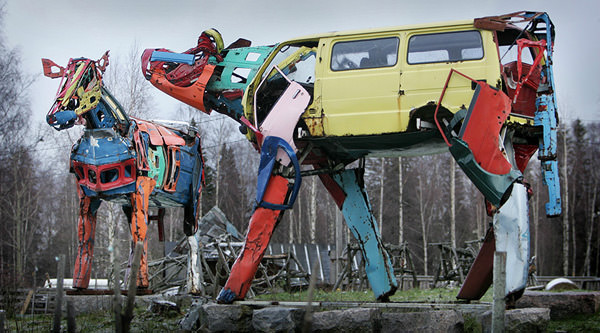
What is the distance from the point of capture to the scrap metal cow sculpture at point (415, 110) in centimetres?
632

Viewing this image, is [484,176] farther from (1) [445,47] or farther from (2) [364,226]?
(2) [364,226]

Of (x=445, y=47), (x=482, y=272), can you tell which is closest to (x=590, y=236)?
(x=482, y=272)

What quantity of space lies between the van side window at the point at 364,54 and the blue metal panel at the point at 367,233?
1.74 metres

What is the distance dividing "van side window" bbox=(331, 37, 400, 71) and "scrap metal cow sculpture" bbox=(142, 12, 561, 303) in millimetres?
13

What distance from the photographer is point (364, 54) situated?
23.1 ft

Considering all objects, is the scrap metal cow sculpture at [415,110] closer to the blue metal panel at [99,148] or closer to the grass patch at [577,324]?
the grass patch at [577,324]

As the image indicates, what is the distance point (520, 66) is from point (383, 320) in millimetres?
3125

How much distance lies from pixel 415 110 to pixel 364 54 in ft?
3.26

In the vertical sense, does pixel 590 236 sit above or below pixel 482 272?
below

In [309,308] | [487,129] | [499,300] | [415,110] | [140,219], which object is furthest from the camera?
[140,219]

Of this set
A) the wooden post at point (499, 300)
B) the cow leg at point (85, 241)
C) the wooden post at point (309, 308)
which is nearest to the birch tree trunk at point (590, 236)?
the cow leg at point (85, 241)

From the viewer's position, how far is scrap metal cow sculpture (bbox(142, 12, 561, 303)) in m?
6.32

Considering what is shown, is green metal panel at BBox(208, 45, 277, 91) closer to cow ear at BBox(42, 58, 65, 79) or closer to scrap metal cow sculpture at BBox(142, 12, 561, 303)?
scrap metal cow sculpture at BBox(142, 12, 561, 303)

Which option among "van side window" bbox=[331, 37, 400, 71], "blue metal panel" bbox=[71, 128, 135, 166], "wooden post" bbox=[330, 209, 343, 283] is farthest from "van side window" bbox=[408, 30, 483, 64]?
"wooden post" bbox=[330, 209, 343, 283]
